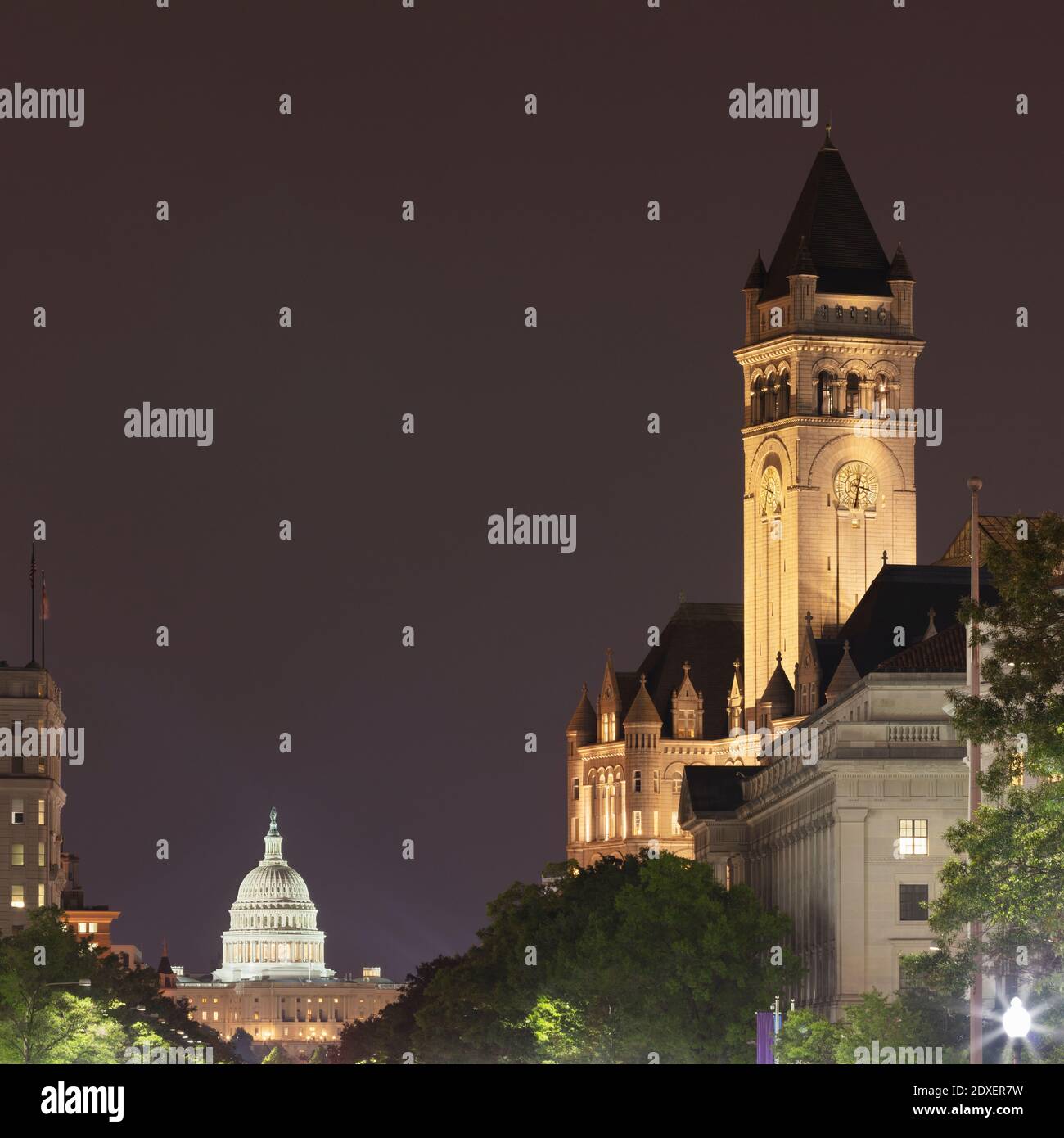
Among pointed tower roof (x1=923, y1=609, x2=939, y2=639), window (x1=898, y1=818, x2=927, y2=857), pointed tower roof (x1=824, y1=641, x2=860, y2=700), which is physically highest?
pointed tower roof (x1=923, y1=609, x2=939, y2=639)

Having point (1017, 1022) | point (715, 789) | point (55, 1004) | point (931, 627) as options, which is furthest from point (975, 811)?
point (715, 789)

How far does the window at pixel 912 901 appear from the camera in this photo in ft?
446

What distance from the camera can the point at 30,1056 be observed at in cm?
14600

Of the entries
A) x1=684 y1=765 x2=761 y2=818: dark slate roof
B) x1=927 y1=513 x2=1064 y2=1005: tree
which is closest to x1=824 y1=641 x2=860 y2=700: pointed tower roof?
x1=684 y1=765 x2=761 y2=818: dark slate roof

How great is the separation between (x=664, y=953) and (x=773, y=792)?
111ft

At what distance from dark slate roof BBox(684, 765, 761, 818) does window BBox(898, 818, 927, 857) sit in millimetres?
46855

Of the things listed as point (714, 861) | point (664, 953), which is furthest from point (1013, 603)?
point (714, 861)

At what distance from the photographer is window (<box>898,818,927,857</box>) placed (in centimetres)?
13562

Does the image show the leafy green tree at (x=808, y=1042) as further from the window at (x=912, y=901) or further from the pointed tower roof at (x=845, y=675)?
the pointed tower roof at (x=845, y=675)

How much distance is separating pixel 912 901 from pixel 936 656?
1145 centimetres

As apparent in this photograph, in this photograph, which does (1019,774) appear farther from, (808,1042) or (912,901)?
(912,901)

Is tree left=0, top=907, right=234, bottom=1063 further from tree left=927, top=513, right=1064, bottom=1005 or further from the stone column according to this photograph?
tree left=927, top=513, right=1064, bottom=1005

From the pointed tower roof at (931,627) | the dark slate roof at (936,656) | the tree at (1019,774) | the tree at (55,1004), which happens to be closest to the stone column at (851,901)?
the dark slate roof at (936,656)
